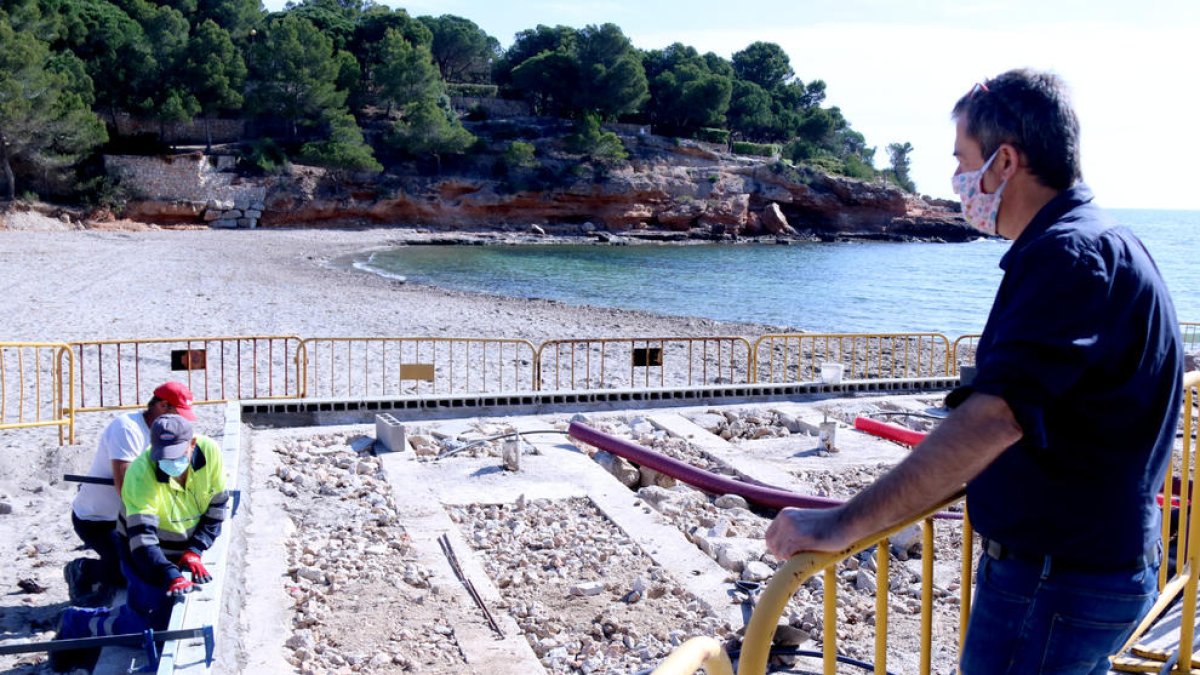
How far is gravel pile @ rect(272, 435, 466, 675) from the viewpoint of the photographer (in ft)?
18.0

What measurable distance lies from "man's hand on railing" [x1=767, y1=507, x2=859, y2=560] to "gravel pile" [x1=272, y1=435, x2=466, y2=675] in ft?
11.7

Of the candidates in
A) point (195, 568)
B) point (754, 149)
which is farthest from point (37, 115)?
point (754, 149)

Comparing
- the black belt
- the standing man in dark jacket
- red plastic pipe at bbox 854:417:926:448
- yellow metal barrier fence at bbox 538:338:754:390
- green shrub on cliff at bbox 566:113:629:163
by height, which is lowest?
yellow metal barrier fence at bbox 538:338:754:390

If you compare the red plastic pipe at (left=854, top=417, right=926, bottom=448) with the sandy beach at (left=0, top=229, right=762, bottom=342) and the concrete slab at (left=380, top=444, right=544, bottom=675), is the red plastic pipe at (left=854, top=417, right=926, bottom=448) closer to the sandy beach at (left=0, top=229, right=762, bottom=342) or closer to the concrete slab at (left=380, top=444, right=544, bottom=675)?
the concrete slab at (left=380, top=444, right=544, bottom=675)

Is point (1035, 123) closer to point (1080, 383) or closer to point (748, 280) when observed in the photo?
point (1080, 383)

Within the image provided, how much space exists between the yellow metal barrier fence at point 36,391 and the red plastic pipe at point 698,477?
5016 millimetres

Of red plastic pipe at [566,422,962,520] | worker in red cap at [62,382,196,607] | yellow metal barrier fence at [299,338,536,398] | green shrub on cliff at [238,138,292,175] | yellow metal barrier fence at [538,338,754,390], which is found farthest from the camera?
green shrub on cliff at [238,138,292,175]

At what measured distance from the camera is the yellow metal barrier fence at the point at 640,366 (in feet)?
47.6

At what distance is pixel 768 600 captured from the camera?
89.4 inches

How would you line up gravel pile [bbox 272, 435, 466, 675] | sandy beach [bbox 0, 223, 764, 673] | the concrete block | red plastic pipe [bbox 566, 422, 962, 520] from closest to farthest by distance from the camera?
1. gravel pile [bbox 272, 435, 466, 675]
2. sandy beach [bbox 0, 223, 764, 673]
3. red plastic pipe [bbox 566, 422, 962, 520]
4. the concrete block

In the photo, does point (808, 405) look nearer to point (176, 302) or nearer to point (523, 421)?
point (523, 421)

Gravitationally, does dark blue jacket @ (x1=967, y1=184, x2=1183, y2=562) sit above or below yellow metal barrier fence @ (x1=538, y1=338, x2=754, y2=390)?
above

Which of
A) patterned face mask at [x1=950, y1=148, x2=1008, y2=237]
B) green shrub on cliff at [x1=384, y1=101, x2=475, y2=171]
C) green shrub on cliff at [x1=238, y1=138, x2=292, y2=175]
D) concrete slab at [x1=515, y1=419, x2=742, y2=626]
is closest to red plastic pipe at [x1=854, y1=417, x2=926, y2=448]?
concrete slab at [x1=515, y1=419, x2=742, y2=626]

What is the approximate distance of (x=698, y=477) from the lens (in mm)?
8859
